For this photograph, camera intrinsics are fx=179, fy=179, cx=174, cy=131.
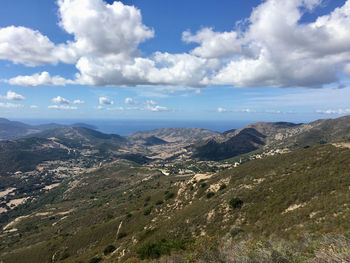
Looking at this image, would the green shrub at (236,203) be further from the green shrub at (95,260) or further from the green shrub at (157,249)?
the green shrub at (95,260)

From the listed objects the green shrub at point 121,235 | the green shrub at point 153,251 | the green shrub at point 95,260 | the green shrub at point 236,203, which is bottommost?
the green shrub at point 121,235

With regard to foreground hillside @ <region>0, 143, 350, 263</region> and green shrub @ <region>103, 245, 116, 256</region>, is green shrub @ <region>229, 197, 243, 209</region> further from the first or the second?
green shrub @ <region>103, 245, 116, 256</region>

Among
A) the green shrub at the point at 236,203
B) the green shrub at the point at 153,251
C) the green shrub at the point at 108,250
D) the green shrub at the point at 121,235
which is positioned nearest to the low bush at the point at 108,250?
the green shrub at the point at 108,250

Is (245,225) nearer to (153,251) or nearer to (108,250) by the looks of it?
(153,251)

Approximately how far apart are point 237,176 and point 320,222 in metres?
37.5

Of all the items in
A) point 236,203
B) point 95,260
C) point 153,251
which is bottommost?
point 95,260

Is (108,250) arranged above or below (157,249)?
below

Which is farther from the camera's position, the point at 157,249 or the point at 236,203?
the point at 236,203

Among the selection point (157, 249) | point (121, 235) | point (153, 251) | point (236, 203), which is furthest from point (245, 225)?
point (121, 235)

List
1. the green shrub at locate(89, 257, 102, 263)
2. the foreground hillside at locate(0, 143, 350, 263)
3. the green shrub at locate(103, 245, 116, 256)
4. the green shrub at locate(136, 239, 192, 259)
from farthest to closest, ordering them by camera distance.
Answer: the green shrub at locate(103, 245, 116, 256) → the green shrub at locate(89, 257, 102, 263) → the green shrub at locate(136, 239, 192, 259) → the foreground hillside at locate(0, 143, 350, 263)

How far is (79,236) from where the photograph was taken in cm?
5934

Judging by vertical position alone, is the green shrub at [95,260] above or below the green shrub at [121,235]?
above

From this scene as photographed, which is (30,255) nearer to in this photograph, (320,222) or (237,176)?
(237,176)

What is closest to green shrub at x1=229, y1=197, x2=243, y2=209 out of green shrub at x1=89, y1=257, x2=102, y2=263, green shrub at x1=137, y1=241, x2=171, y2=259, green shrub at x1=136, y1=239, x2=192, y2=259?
green shrub at x1=136, y1=239, x2=192, y2=259
